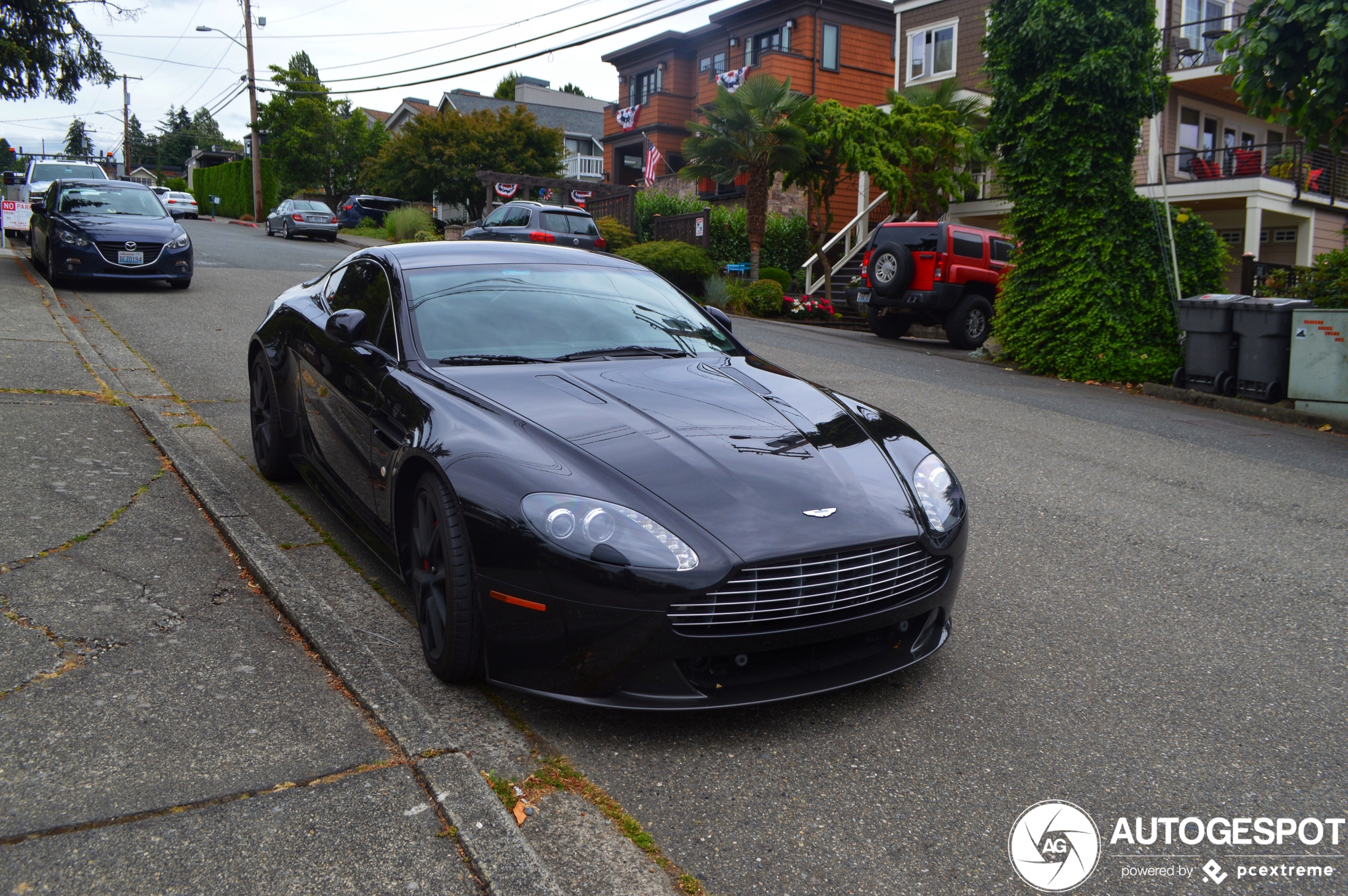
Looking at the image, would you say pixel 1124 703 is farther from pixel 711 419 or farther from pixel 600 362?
pixel 600 362

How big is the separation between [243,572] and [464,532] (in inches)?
67.6

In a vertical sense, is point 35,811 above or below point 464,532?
below

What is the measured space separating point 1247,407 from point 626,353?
29.2ft

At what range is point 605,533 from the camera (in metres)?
3.02

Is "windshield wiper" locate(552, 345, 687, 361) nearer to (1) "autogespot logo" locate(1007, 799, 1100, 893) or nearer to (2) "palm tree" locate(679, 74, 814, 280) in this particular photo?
(1) "autogespot logo" locate(1007, 799, 1100, 893)

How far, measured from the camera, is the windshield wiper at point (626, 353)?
14.1 ft

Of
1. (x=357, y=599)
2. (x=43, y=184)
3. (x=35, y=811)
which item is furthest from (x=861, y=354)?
(x=43, y=184)

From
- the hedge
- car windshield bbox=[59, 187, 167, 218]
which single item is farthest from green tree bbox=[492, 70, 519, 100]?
car windshield bbox=[59, 187, 167, 218]

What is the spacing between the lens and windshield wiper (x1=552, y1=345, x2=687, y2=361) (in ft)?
14.1

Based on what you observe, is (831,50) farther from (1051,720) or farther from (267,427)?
(1051,720)

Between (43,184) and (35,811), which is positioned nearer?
(35,811)

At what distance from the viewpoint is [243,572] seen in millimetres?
4457

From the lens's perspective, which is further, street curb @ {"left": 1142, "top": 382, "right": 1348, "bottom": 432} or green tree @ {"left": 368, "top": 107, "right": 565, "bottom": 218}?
green tree @ {"left": 368, "top": 107, "right": 565, "bottom": 218}

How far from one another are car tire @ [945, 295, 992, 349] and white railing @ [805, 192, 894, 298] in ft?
23.7
